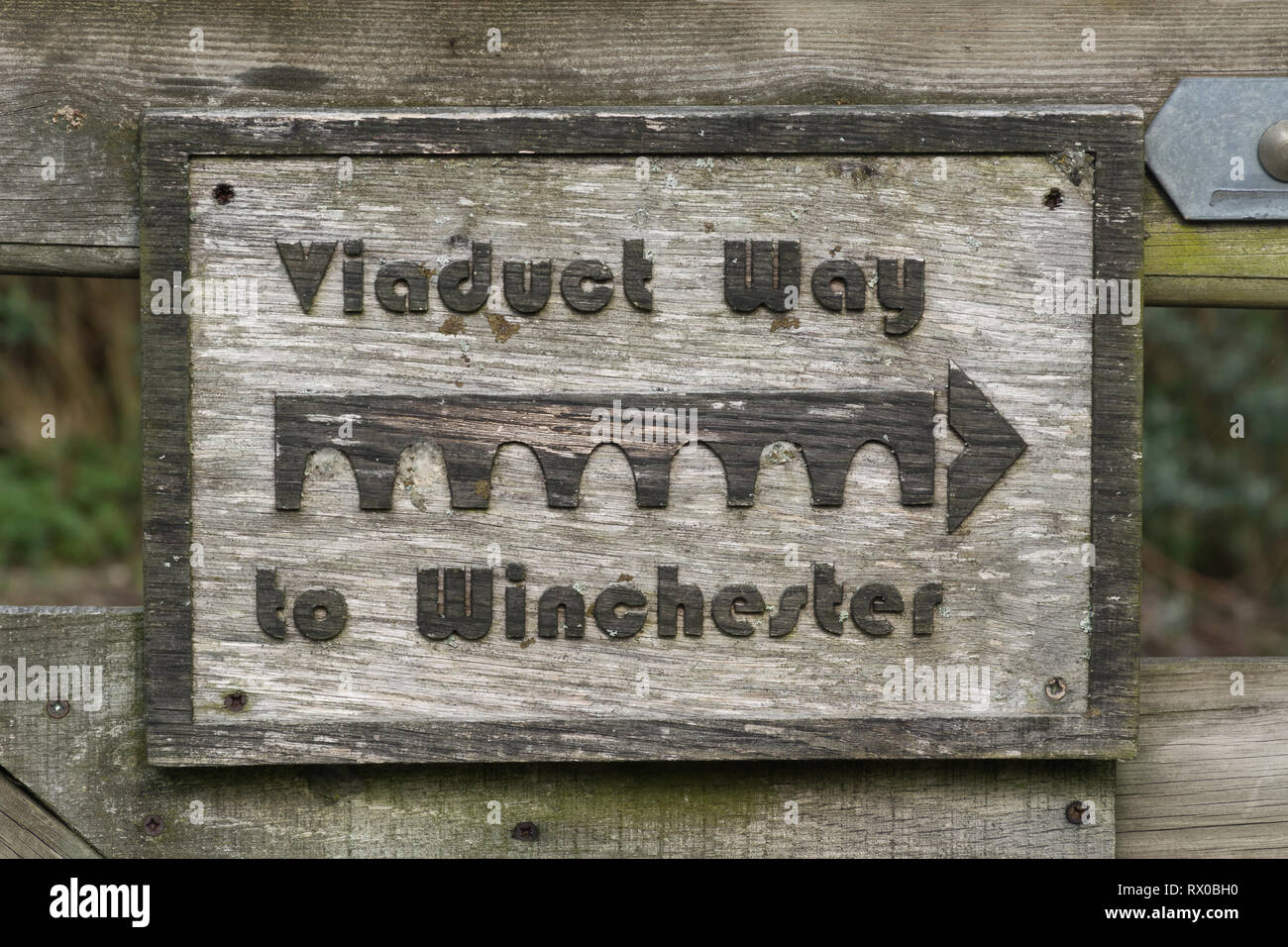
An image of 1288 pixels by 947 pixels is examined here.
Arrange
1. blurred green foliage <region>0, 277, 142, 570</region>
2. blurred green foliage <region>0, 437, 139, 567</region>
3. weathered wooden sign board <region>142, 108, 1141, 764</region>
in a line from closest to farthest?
weathered wooden sign board <region>142, 108, 1141, 764</region>
blurred green foliage <region>0, 437, 139, 567</region>
blurred green foliage <region>0, 277, 142, 570</region>

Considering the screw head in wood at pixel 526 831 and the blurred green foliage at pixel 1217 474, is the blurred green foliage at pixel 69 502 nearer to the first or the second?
the screw head in wood at pixel 526 831

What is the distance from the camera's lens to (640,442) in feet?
5.72

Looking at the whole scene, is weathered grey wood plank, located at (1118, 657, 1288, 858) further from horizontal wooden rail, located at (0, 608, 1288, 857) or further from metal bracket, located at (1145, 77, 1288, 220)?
metal bracket, located at (1145, 77, 1288, 220)

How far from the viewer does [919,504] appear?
1755 mm

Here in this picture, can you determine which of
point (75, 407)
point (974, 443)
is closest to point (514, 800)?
point (974, 443)

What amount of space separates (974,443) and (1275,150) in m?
0.70

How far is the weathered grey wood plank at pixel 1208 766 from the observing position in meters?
1.90

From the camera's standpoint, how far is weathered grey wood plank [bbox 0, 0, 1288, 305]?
180 centimetres

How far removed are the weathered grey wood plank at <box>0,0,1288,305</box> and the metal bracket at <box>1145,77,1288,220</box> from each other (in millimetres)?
35

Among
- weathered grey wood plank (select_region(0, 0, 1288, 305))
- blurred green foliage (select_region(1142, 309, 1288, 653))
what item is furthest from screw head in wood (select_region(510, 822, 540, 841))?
blurred green foliage (select_region(1142, 309, 1288, 653))

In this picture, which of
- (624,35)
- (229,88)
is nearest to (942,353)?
(624,35)

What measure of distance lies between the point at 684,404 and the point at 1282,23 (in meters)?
1.20

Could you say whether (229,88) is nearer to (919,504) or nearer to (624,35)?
(624,35)

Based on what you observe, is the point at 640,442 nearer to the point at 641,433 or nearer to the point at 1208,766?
the point at 641,433
